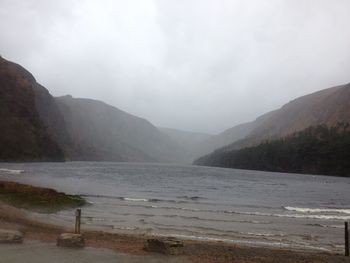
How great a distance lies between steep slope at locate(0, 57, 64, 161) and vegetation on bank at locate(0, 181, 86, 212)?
123 meters

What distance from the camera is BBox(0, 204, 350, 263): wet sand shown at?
18.2 meters

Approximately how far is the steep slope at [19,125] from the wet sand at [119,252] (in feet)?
472

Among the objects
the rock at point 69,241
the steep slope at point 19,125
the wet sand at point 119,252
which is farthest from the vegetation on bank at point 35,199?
the steep slope at point 19,125

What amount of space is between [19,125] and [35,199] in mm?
139758

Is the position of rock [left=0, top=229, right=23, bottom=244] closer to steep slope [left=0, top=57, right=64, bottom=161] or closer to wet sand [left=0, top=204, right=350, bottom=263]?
wet sand [left=0, top=204, right=350, bottom=263]

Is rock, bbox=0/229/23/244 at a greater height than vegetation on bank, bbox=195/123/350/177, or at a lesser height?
lesser

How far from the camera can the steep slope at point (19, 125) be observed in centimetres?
16362

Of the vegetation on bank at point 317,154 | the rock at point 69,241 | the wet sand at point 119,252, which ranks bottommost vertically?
the wet sand at point 119,252

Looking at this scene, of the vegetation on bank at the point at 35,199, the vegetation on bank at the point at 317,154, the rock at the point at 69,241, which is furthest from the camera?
the vegetation on bank at the point at 317,154

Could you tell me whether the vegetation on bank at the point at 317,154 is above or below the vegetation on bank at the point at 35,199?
above

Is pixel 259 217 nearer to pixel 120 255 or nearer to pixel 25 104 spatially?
pixel 120 255

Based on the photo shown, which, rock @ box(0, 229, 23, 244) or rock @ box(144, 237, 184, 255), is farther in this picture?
rock @ box(144, 237, 184, 255)

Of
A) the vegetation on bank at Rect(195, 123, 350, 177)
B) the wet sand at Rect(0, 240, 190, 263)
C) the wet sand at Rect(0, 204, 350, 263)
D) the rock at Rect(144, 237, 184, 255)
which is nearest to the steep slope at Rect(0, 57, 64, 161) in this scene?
the vegetation on bank at Rect(195, 123, 350, 177)

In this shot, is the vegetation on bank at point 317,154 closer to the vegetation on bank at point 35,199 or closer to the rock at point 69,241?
the vegetation on bank at point 35,199
